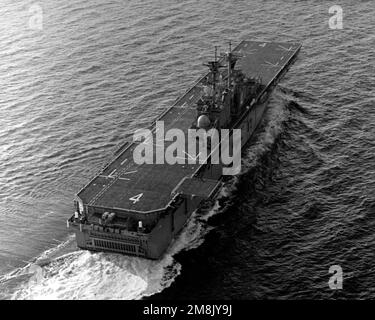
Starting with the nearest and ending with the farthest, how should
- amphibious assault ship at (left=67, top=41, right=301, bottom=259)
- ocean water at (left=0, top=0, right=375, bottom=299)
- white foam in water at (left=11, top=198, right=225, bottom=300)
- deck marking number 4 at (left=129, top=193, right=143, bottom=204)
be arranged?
white foam in water at (left=11, top=198, right=225, bottom=300)
ocean water at (left=0, top=0, right=375, bottom=299)
amphibious assault ship at (left=67, top=41, right=301, bottom=259)
deck marking number 4 at (left=129, top=193, right=143, bottom=204)

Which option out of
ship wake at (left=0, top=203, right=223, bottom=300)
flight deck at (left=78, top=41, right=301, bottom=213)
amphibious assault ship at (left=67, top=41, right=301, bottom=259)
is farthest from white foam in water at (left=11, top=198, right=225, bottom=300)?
flight deck at (left=78, top=41, right=301, bottom=213)

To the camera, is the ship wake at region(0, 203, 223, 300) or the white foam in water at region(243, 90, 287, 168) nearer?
the ship wake at region(0, 203, 223, 300)

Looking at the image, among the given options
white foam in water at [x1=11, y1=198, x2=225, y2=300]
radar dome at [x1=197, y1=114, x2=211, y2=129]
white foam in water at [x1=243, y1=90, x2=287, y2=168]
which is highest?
radar dome at [x1=197, y1=114, x2=211, y2=129]

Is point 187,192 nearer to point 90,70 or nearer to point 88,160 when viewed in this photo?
point 88,160

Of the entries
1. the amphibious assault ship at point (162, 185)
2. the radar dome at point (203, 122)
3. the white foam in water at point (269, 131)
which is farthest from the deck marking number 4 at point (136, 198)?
the white foam in water at point (269, 131)

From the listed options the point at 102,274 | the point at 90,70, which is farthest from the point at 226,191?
the point at 90,70

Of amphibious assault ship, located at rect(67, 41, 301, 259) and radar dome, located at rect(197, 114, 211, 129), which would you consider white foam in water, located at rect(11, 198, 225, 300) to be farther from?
radar dome, located at rect(197, 114, 211, 129)
